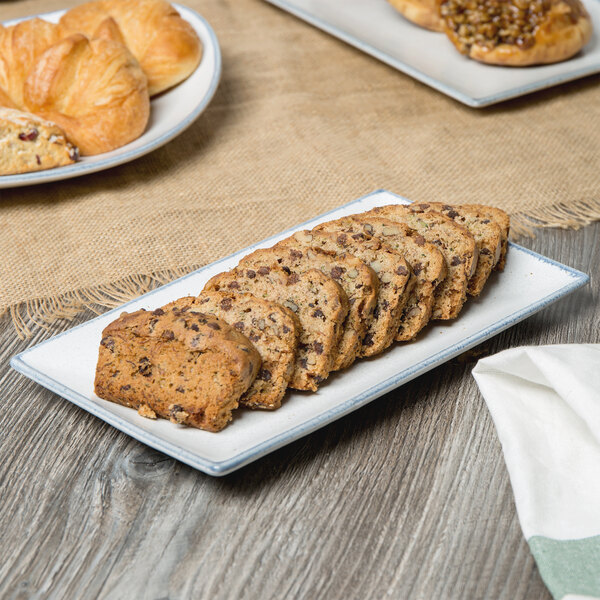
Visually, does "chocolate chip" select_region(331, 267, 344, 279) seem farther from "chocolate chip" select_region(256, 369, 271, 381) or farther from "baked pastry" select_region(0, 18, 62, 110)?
"baked pastry" select_region(0, 18, 62, 110)

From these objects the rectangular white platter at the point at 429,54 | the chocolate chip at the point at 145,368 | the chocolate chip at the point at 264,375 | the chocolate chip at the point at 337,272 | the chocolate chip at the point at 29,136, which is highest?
the chocolate chip at the point at 337,272

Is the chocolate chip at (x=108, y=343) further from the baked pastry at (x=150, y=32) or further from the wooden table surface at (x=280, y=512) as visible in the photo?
the baked pastry at (x=150, y=32)

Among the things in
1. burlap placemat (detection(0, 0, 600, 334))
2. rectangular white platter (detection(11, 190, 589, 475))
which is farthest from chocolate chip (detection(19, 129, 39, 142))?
rectangular white platter (detection(11, 190, 589, 475))

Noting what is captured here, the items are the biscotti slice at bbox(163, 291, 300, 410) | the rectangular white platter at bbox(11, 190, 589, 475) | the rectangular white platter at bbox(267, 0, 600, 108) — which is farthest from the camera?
the rectangular white platter at bbox(267, 0, 600, 108)

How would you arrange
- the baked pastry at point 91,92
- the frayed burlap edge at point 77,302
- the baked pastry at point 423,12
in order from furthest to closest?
A: the baked pastry at point 423,12 < the baked pastry at point 91,92 < the frayed burlap edge at point 77,302

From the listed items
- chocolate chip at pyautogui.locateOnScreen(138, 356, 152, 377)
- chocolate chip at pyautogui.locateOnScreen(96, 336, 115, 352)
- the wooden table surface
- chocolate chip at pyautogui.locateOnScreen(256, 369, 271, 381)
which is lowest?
the wooden table surface

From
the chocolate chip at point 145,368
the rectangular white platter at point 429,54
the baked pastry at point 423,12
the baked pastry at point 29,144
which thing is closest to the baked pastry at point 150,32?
the baked pastry at point 29,144
